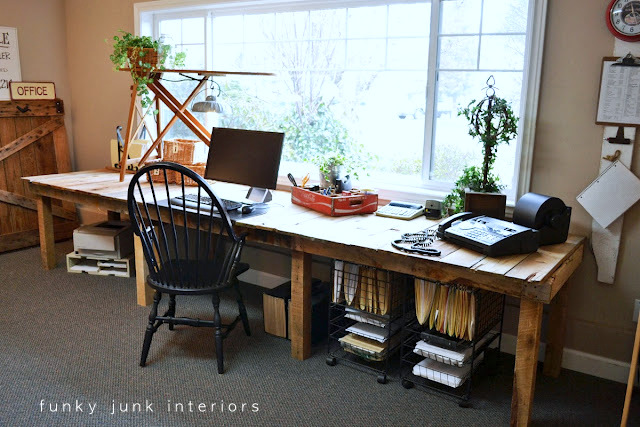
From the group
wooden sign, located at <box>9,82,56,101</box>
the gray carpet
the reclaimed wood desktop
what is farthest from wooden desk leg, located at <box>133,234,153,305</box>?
wooden sign, located at <box>9,82,56,101</box>

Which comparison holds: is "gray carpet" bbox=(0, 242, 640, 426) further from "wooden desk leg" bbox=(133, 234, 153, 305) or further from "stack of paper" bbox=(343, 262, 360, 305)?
"stack of paper" bbox=(343, 262, 360, 305)

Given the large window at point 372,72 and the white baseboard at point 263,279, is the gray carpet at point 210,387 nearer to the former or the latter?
the white baseboard at point 263,279

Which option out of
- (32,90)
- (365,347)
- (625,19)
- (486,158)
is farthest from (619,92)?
(32,90)

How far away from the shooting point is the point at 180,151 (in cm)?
404

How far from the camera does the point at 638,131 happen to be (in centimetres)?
266

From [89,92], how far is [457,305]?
12.2 feet

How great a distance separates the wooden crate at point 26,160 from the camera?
4734 millimetres

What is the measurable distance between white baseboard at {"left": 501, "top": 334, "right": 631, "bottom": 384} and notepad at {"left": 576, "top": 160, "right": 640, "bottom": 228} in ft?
2.19

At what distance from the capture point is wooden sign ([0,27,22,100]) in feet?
15.3

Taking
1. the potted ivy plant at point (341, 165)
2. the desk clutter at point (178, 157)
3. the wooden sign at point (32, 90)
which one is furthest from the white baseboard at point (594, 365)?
the wooden sign at point (32, 90)

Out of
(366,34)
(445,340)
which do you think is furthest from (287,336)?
(366,34)

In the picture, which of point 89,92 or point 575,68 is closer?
point 575,68

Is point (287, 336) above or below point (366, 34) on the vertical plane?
below

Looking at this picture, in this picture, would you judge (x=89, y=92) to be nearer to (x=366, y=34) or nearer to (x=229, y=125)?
(x=229, y=125)
